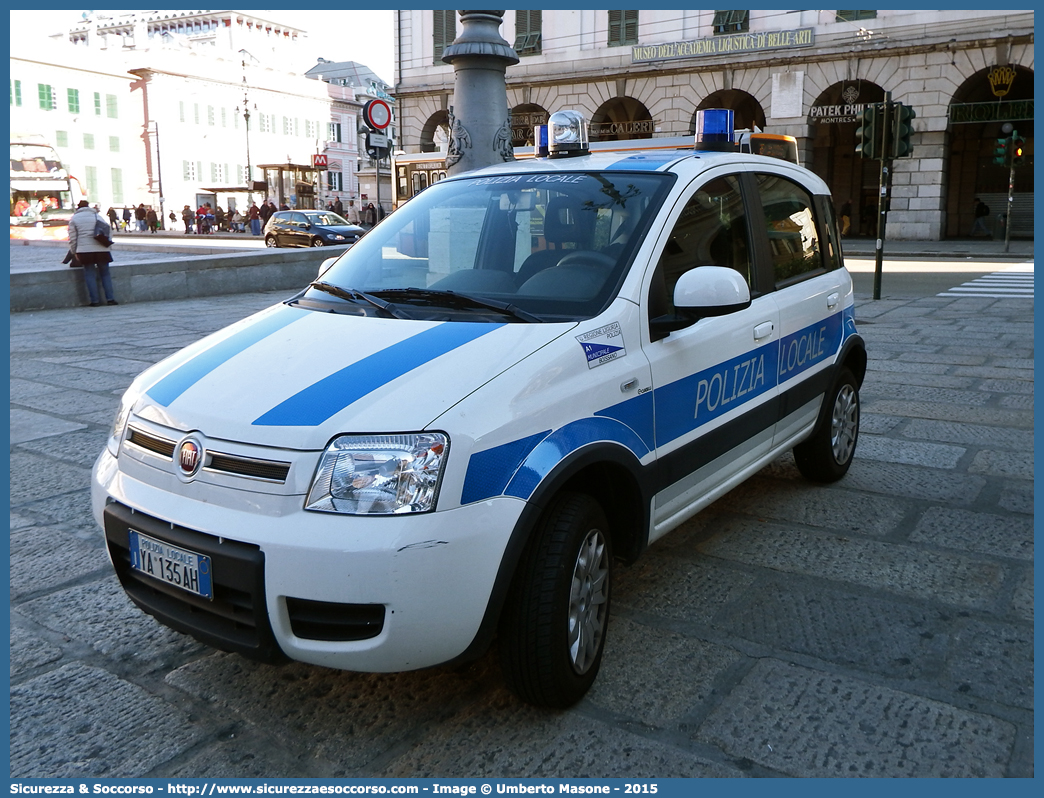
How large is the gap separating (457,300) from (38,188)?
37.7 m

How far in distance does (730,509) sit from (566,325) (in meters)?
2.11

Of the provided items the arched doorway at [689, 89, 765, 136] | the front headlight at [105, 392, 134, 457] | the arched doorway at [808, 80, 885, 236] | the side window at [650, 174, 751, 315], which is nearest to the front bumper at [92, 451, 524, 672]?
the front headlight at [105, 392, 134, 457]

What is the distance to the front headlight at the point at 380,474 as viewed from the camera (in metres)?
2.42

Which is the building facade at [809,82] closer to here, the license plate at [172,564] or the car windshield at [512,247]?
the car windshield at [512,247]

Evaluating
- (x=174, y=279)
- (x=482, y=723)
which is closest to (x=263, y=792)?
(x=482, y=723)

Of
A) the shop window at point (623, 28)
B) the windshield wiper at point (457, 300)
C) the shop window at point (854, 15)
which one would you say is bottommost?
the windshield wiper at point (457, 300)

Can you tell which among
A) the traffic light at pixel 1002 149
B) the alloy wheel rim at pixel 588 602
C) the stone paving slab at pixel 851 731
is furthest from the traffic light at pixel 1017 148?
the alloy wheel rim at pixel 588 602

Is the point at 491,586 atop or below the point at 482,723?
atop

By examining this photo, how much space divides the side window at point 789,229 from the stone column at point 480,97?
5.37 meters

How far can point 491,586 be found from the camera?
2504mm

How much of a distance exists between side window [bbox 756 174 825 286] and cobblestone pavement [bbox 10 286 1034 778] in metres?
1.18

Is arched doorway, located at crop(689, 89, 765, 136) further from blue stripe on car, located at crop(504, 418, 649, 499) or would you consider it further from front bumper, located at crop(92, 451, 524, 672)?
front bumper, located at crop(92, 451, 524, 672)

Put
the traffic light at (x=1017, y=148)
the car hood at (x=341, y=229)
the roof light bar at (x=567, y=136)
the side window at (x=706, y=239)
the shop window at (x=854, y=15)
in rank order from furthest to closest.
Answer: the car hood at (x=341, y=229), the shop window at (x=854, y=15), the traffic light at (x=1017, y=148), the roof light bar at (x=567, y=136), the side window at (x=706, y=239)

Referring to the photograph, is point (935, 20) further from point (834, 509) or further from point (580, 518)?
point (580, 518)
